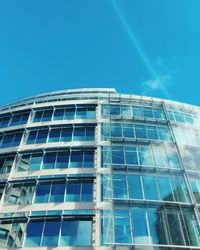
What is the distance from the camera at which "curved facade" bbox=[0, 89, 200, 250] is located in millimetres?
19859

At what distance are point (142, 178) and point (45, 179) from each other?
8.95 meters

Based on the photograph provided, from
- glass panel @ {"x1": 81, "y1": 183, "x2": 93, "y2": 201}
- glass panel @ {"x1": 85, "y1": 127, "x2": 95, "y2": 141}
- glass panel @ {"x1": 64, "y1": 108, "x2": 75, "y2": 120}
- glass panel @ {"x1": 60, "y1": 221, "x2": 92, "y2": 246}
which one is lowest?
glass panel @ {"x1": 60, "y1": 221, "x2": 92, "y2": 246}

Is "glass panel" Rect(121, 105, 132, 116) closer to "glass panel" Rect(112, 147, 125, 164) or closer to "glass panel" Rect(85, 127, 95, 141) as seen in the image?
"glass panel" Rect(85, 127, 95, 141)

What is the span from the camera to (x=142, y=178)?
2353cm

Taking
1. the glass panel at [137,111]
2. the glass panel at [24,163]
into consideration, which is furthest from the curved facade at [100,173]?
the glass panel at [24,163]

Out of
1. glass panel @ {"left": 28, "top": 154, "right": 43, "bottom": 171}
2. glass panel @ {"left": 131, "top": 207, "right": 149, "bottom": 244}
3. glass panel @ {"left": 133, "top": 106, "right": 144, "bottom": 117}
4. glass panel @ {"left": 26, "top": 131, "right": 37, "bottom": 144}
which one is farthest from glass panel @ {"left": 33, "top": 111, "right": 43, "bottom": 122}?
glass panel @ {"left": 131, "top": 207, "right": 149, "bottom": 244}

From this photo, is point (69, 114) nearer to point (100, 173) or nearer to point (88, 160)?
point (88, 160)

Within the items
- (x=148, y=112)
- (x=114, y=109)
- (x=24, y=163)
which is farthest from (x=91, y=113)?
(x=24, y=163)

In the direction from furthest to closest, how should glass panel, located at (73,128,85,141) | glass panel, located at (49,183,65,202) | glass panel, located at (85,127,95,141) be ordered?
glass panel, located at (73,128,85,141), glass panel, located at (85,127,95,141), glass panel, located at (49,183,65,202)

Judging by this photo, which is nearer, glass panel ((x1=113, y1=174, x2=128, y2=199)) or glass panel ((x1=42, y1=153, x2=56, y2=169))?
glass panel ((x1=113, y1=174, x2=128, y2=199))

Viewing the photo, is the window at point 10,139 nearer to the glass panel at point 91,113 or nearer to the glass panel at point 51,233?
the glass panel at point 91,113

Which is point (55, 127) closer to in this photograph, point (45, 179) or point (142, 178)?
point (45, 179)

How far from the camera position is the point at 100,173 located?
77.9 feet

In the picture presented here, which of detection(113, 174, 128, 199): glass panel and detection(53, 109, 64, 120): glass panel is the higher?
detection(53, 109, 64, 120): glass panel
